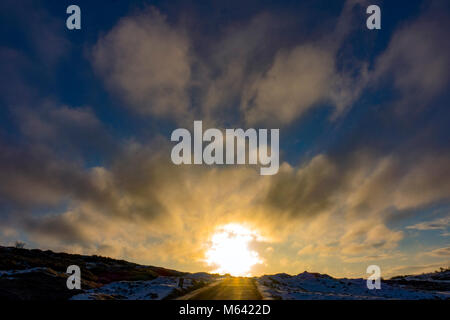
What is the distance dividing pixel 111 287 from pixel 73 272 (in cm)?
1237

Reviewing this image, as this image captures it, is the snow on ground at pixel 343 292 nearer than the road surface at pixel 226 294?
No

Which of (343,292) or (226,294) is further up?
(226,294)

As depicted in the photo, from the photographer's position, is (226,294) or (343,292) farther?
(343,292)

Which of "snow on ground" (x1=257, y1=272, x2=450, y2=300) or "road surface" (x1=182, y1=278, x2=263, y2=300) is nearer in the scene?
"road surface" (x1=182, y1=278, x2=263, y2=300)
